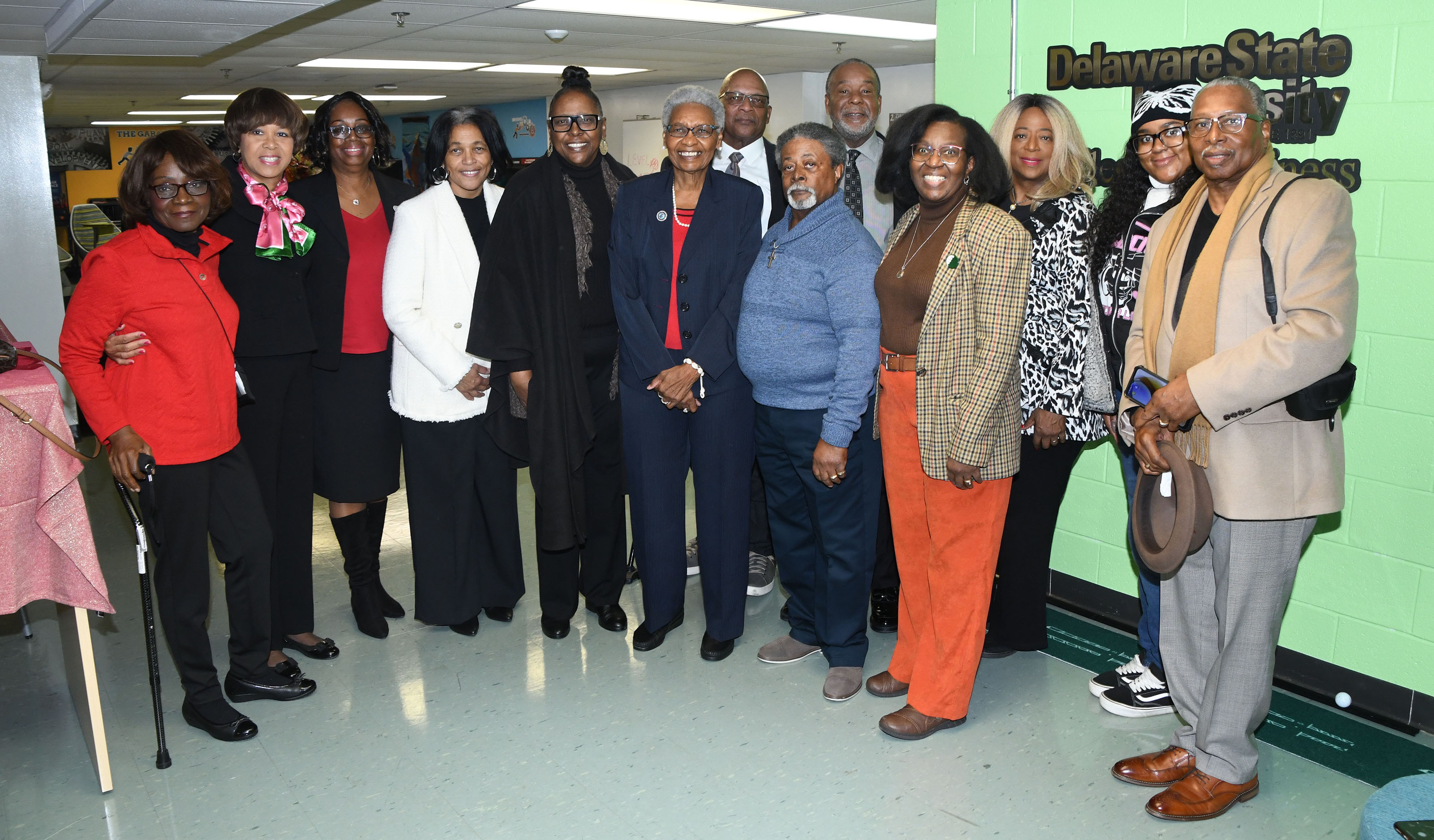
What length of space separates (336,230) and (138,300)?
0.78 metres

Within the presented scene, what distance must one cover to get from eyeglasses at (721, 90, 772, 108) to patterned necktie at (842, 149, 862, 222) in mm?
463

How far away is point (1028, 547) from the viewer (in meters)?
3.54

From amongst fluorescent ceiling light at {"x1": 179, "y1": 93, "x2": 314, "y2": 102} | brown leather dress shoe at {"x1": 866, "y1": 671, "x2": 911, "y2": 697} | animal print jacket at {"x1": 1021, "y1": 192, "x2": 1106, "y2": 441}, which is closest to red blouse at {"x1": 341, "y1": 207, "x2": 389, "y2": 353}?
brown leather dress shoe at {"x1": 866, "y1": 671, "x2": 911, "y2": 697}

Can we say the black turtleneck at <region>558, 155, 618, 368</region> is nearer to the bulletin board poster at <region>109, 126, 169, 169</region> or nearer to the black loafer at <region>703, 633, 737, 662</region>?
the black loafer at <region>703, 633, 737, 662</region>

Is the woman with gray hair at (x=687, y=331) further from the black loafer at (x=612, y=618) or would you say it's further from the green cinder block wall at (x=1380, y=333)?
the green cinder block wall at (x=1380, y=333)

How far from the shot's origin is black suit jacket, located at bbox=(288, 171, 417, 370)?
140 inches

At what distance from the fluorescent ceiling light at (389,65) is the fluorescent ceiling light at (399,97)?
3105mm

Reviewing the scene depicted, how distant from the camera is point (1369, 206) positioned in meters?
3.12

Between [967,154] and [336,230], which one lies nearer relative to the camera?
[967,154]

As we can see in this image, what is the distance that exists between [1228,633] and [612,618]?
2193 mm

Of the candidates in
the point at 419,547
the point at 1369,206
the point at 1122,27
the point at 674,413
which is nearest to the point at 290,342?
the point at 419,547

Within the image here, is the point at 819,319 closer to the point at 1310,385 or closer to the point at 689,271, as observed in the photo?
the point at 689,271

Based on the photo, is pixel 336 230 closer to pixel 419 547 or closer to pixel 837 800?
pixel 419 547

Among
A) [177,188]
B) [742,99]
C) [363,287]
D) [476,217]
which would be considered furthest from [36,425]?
[742,99]
